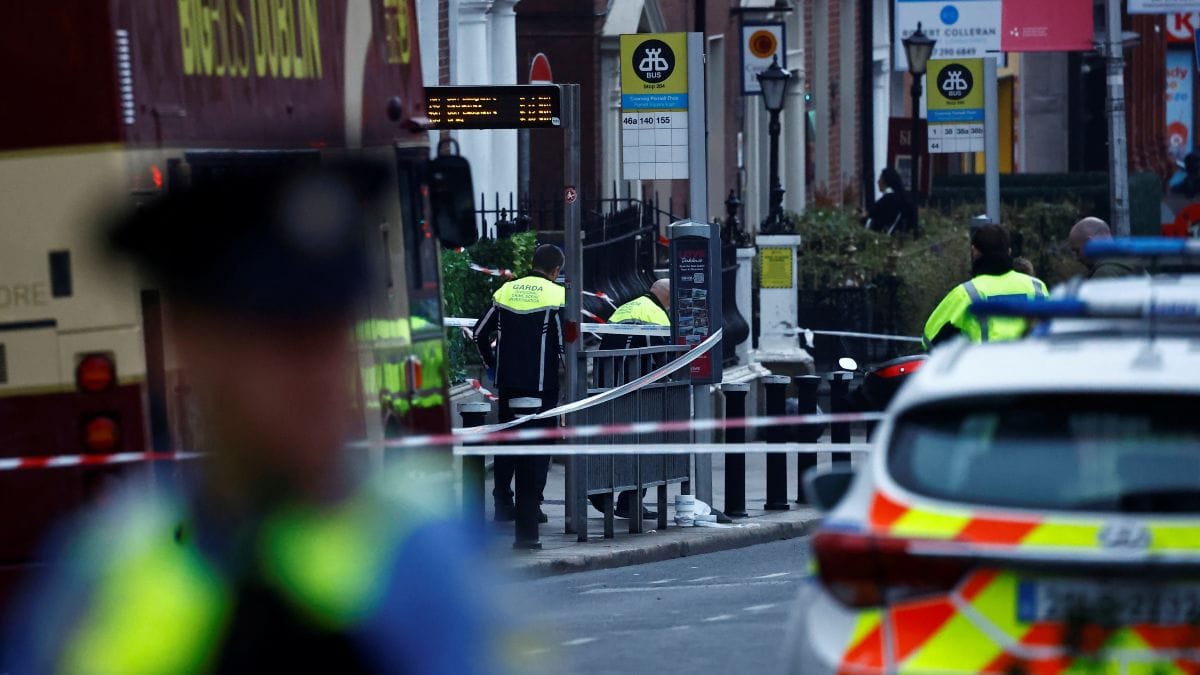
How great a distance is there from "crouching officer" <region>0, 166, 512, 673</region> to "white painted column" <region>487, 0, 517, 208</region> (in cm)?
2316

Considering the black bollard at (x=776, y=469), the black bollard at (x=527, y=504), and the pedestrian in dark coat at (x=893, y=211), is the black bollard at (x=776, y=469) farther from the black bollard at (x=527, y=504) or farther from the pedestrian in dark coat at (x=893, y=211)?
the pedestrian in dark coat at (x=893, y=211)

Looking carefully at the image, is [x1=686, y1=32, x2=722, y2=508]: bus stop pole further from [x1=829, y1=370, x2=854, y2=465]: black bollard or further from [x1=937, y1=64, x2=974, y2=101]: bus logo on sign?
[x1=937, y1=64, x2=974, y2=101]: bus logo on sign

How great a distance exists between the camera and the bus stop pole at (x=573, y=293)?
47.2 feet

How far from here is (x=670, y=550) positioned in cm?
1443

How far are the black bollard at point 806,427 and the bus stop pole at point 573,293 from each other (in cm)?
193

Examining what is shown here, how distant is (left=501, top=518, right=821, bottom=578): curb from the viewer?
13.4m

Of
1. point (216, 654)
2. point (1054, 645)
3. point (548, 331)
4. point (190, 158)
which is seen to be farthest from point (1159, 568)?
point (548, 331)

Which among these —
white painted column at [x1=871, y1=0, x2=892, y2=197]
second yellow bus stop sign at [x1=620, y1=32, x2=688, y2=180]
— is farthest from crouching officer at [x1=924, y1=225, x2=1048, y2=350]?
white painted column at [x1=871, y1=0, x2=892, y2=197]

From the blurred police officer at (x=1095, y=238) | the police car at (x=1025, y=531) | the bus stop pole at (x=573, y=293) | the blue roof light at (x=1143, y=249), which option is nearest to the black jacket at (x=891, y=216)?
the bus stop pole at (x=573, y=293)

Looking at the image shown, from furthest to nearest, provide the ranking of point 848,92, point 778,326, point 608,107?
point 848,92 < point 608,107 < point 778,326

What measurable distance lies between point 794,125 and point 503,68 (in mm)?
18933

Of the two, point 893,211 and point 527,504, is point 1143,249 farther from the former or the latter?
point 893,211

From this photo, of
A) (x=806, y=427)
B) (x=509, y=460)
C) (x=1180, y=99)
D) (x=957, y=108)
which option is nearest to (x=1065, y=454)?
(x=509, y=460)

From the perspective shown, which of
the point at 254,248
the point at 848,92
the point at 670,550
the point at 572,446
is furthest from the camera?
the point at 848,92
